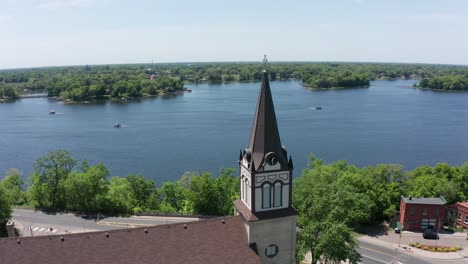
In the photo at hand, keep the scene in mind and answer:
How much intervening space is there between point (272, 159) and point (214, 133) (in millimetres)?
88936

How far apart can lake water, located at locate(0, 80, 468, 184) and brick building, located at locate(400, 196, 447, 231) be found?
31432 millimetres

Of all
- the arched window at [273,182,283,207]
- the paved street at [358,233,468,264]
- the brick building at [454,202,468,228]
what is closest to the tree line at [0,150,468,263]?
the brick building at [454,202,468,228]

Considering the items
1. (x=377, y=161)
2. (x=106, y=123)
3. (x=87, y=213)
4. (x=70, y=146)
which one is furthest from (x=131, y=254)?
(x=106, y=123)

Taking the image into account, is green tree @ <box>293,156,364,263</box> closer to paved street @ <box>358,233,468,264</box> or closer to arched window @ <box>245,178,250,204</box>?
paved street @ <box>358,233,468,264</box>

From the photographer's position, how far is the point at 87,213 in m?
51.9

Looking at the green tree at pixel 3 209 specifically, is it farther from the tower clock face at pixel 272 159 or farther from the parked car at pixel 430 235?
the parked car at pixel 430 235

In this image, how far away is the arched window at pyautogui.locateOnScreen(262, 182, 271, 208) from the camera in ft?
86.1

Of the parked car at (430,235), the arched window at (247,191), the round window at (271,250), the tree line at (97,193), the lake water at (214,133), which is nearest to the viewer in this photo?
the arched window at (247,191)

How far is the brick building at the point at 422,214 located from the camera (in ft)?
170

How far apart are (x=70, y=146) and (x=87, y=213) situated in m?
55.8

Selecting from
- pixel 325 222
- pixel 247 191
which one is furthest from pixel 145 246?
pixel 325 222

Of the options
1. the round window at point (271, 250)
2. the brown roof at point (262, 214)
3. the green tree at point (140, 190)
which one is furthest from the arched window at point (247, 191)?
the green tree at point (140, 190)

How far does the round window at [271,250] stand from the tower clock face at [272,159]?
6.23 m

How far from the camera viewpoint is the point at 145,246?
24422 mm
